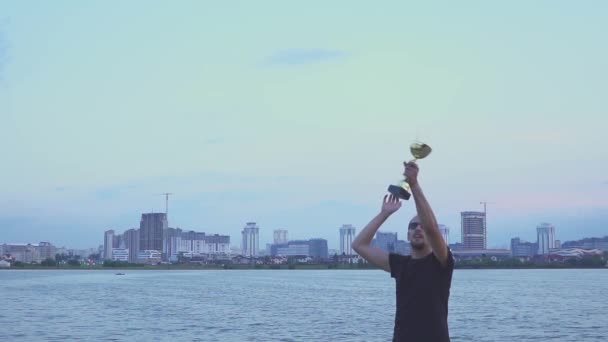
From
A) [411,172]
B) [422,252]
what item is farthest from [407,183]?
[422,252]

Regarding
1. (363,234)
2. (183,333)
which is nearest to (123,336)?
(183,333)

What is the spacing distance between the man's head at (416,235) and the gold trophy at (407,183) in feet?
0.95

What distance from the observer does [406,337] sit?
226 inches

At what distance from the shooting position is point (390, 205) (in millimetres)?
5906

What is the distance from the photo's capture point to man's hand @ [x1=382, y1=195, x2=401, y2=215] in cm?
586

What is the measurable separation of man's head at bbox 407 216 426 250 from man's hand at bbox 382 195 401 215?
16 cm

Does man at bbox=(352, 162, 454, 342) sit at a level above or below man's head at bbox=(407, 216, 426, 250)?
below

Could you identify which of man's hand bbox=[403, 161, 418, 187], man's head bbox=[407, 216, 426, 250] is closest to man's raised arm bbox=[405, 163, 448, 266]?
man's hand bbox=[403, 161, 418, 187]

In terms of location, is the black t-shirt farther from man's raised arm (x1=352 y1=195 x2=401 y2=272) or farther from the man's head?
man's raised arm (x1=352 y1=195 x2=401 y2=272)

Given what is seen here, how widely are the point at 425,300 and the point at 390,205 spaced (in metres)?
0.65

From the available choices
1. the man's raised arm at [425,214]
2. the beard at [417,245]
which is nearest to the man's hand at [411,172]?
the man's raised arm at [425,214]

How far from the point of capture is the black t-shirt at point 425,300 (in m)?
5.71

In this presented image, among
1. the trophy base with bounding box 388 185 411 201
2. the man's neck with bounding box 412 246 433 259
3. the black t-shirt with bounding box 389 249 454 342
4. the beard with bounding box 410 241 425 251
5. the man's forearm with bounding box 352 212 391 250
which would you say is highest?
the trophy base with bounding box 388 185 411 201

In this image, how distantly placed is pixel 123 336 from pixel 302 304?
2479 centimetres
